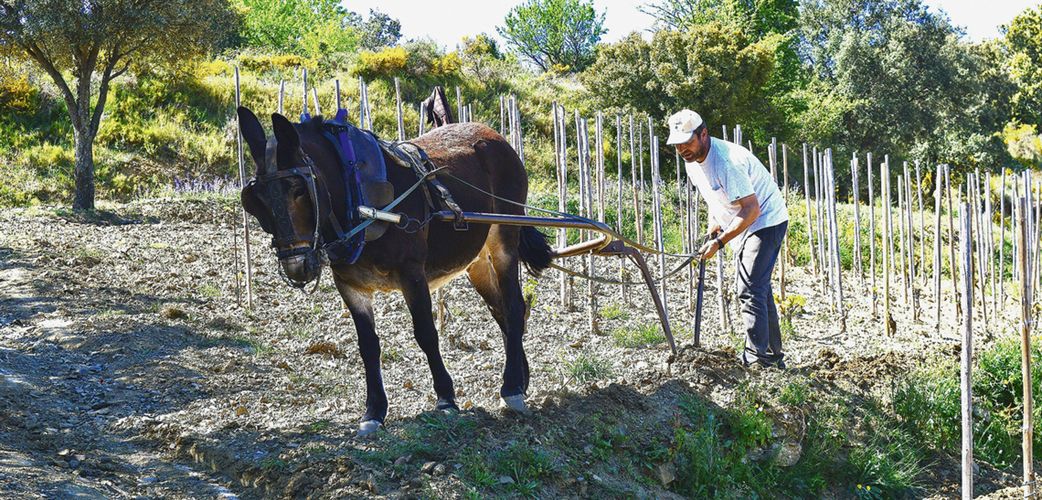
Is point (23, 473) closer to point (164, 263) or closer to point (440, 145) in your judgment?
point (440, 145)

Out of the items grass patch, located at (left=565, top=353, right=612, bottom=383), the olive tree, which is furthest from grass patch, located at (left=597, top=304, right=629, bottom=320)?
the olive tree

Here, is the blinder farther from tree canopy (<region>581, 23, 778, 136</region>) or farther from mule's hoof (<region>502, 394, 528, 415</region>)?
tree canopy (<region>581, 23, 778, 136</region>)

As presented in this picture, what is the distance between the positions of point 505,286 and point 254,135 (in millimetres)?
2192

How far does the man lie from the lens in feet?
21.0

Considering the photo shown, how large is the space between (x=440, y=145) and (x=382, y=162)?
1024 millimetres

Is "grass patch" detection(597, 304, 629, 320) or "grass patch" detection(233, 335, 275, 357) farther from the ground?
"grass patch" detection(233, 335, 275, 357)

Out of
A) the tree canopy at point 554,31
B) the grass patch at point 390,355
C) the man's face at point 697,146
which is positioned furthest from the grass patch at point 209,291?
the tree canopy at point 554,31

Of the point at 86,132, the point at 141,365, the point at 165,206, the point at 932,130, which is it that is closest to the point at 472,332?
the point at 141,365

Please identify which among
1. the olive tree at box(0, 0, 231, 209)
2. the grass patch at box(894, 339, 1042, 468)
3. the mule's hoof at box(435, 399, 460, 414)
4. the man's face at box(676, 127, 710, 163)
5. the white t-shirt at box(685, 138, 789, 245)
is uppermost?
the olive tree at box(0, 0, 231, 209)

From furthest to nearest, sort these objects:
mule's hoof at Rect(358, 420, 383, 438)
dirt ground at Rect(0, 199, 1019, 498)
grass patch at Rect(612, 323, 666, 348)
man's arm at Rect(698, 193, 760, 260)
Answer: grass patch at Rect(612, 323, 666, 348) → man's arm at Rect(698, 193, 760, 260) → mule's hoof at Rect(358, 420, 383, 438) → dirt ground at Rect(0, 199, 1019, 498)

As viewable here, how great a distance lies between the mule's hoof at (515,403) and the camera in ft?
19.4

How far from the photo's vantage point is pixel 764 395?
21.6 ft

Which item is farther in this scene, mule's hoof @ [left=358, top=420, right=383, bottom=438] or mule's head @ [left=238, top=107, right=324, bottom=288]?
mule's hoof @ [left=358, top=420, right=383, bottom=438]

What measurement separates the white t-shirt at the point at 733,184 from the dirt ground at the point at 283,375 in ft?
3.47
